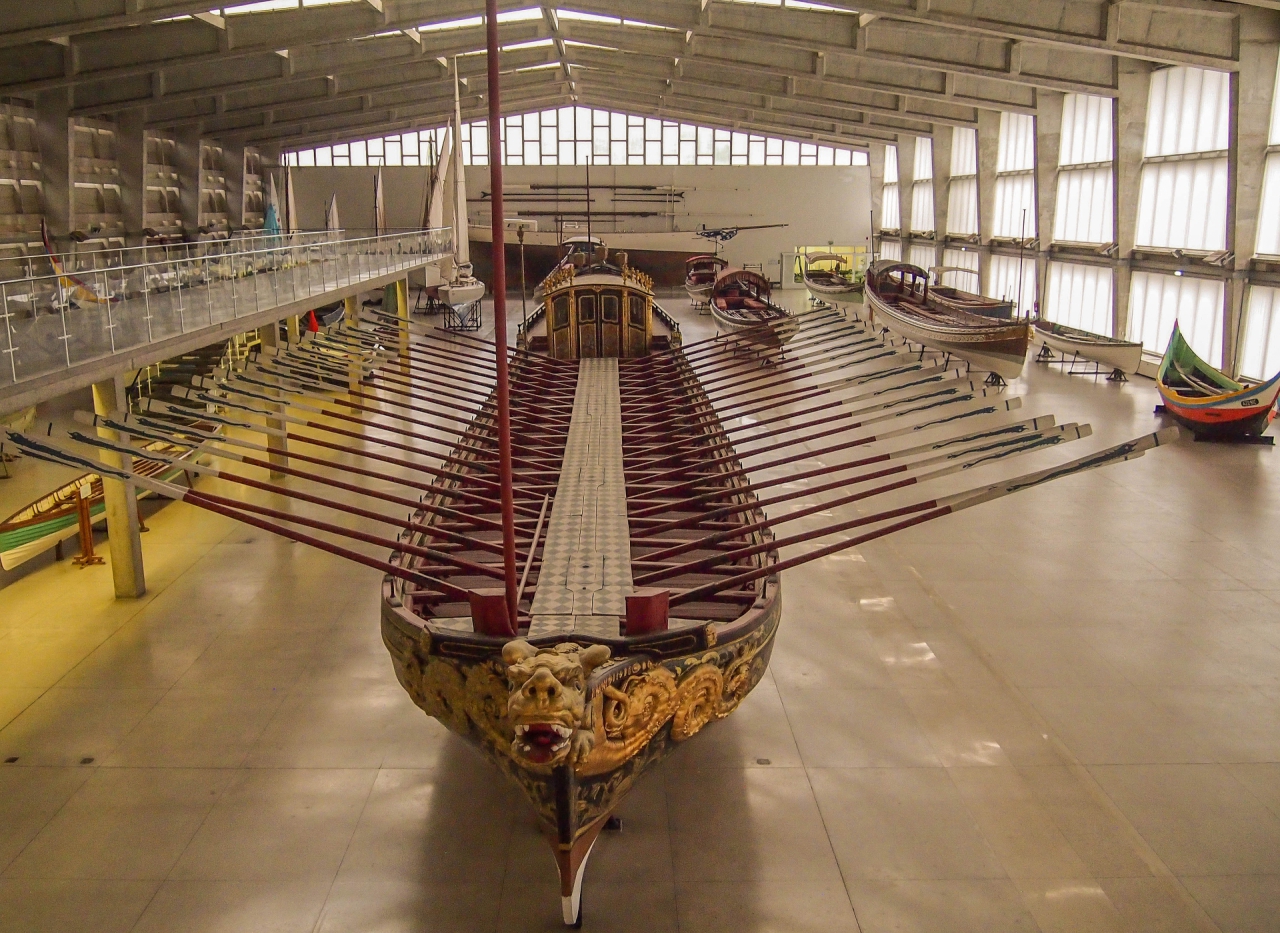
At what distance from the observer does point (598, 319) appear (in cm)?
1462

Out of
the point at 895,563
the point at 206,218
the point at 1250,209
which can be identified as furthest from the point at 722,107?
the point at 895,563

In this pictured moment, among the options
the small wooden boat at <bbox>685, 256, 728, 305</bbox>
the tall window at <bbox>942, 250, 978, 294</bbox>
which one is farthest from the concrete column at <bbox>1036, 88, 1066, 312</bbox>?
the small wooden boat at <bbox>685, 256, 728, 305</bbox>

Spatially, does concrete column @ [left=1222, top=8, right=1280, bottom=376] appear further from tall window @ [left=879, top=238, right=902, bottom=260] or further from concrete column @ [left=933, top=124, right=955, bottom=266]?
tall window @ [left=879, top=238, right=902, bottom=260]

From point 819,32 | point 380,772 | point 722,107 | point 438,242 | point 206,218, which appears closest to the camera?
point 380,772

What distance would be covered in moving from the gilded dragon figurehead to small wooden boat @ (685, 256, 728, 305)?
29377 mm

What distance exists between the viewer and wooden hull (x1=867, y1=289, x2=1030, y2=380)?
64.2 ft

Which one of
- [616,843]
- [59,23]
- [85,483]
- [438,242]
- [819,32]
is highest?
[819,32]

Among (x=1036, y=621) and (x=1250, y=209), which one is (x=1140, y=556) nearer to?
(x=1036, y=621)

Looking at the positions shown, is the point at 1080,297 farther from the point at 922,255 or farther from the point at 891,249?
the point at 891,249

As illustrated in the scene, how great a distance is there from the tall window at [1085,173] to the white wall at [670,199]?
57.0ft

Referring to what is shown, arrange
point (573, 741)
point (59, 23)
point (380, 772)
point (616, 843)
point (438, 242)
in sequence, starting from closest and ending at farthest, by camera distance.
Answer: point (573, 741) < point (616, 843) < point (380, 772) < point (59, 23) < point (438, 242)

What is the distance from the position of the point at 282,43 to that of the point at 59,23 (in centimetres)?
568

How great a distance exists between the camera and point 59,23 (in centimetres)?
1469

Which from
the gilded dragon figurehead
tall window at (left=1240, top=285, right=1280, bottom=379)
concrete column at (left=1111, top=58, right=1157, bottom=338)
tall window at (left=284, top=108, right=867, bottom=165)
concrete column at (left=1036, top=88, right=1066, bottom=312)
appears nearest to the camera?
the gilded dragon figurehead
